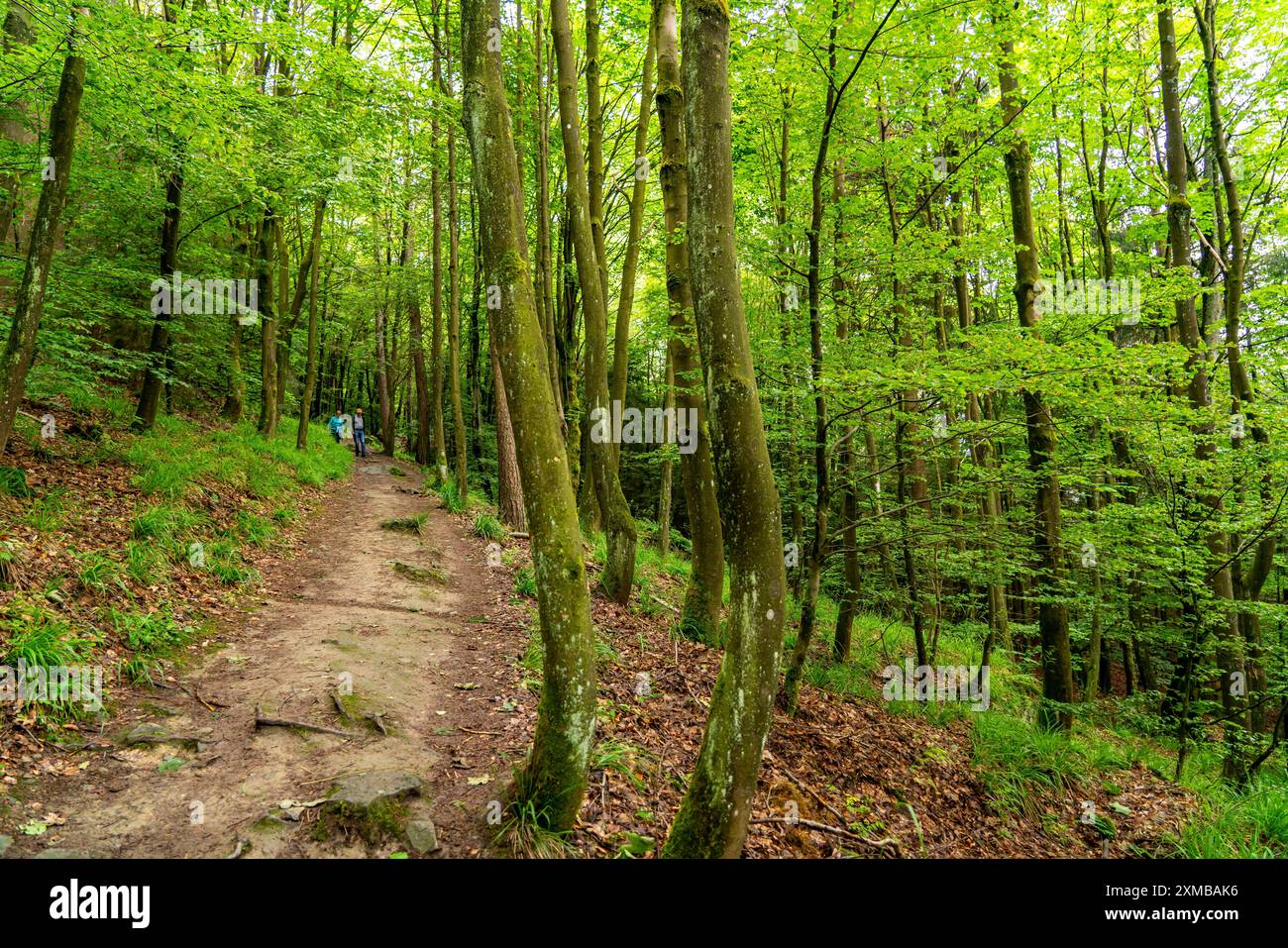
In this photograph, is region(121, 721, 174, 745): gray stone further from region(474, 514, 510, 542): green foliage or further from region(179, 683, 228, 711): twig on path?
region(474, 514, 510, 542): green foliage

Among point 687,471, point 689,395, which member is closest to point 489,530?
point 687,471

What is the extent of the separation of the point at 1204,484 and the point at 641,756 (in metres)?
8.03

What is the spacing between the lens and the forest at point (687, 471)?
139 inches

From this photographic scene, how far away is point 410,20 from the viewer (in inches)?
498

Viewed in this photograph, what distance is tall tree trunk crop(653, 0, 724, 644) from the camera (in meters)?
7.29

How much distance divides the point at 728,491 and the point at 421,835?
8.92ft

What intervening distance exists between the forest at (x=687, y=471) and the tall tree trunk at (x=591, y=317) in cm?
6

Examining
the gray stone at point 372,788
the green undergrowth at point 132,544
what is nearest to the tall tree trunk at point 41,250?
the green undergrowth at point 132,544

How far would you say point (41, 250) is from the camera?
5531 millimetres

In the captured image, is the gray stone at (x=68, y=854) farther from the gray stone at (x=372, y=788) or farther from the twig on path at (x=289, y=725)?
the twig on path at (x=289, y=725)

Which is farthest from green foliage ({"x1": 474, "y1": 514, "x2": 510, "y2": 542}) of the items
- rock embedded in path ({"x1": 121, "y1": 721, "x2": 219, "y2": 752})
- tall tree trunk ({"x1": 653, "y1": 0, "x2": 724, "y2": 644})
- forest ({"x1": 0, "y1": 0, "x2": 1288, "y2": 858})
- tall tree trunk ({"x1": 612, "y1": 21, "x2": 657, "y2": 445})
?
rock embedded in path ({"x1": 121, "y1": 721, "x2": 219, "y2": 752})

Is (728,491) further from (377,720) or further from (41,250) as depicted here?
(41,250)
